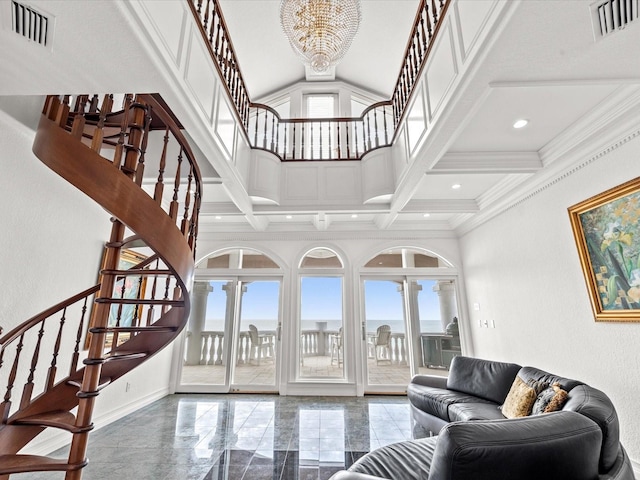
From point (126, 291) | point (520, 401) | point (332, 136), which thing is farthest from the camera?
point (332, 136)

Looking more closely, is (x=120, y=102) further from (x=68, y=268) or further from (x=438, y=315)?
(x=438, y=315)

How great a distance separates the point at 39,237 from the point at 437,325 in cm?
586

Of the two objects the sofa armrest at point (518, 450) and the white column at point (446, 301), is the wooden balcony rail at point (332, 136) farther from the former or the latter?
the sofa armrest at point (518, 450)

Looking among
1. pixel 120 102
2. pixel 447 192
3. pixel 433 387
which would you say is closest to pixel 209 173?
pixel 120 102

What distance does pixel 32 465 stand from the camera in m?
1.85

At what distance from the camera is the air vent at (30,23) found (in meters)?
1.51

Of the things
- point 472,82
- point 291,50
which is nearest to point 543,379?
point 472,82

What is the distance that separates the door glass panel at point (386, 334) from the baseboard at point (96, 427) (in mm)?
3586

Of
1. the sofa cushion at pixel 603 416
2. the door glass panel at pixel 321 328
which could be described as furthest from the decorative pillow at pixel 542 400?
the door glass panel at pixel 321 328

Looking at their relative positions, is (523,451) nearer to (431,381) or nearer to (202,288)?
(431,381)

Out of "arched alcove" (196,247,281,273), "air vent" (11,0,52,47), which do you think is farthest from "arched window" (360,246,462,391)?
"air vent" (11,0,52,47)

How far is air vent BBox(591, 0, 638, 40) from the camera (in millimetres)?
1496

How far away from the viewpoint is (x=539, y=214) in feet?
12.2

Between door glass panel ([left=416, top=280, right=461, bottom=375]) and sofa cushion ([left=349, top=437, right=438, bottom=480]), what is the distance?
3.74 meters
